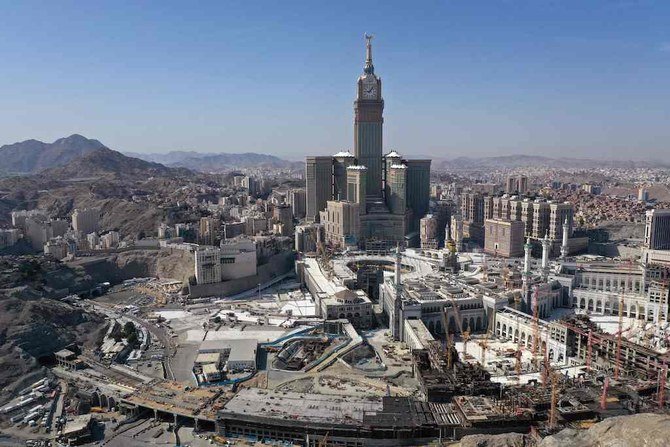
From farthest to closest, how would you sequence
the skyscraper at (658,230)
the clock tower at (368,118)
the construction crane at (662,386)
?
the clock tower at (368,118) < the skyscraper at (658,230) < the construction crane at (662,386)

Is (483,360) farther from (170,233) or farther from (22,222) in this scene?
(22,222)

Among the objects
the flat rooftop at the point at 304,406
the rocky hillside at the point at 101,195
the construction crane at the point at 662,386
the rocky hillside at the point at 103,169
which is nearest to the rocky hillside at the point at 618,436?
the flat rooftop at the point at 304,406

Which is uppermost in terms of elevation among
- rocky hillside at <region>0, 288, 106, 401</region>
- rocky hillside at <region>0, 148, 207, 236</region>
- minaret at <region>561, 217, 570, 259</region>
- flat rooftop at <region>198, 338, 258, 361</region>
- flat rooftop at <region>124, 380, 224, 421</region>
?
rocky hillside at <region>0, 148, 207, 236</region>

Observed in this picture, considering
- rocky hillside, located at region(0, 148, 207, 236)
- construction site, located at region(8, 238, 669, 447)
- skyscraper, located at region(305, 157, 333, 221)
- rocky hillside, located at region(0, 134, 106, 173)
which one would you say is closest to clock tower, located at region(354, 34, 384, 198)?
skyscraper, located at region(305, 157, 333, 221)

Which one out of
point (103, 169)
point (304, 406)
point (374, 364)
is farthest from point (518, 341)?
point (103, 169)

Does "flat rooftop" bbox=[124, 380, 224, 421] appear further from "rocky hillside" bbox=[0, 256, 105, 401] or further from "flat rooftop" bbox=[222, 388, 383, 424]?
"rocky hillside" bbox=[0, 256, 105, 401]

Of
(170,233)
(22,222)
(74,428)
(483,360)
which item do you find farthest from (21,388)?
(22,222)

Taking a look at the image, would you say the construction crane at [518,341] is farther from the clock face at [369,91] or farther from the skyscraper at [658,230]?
the clock face at [369,91]
